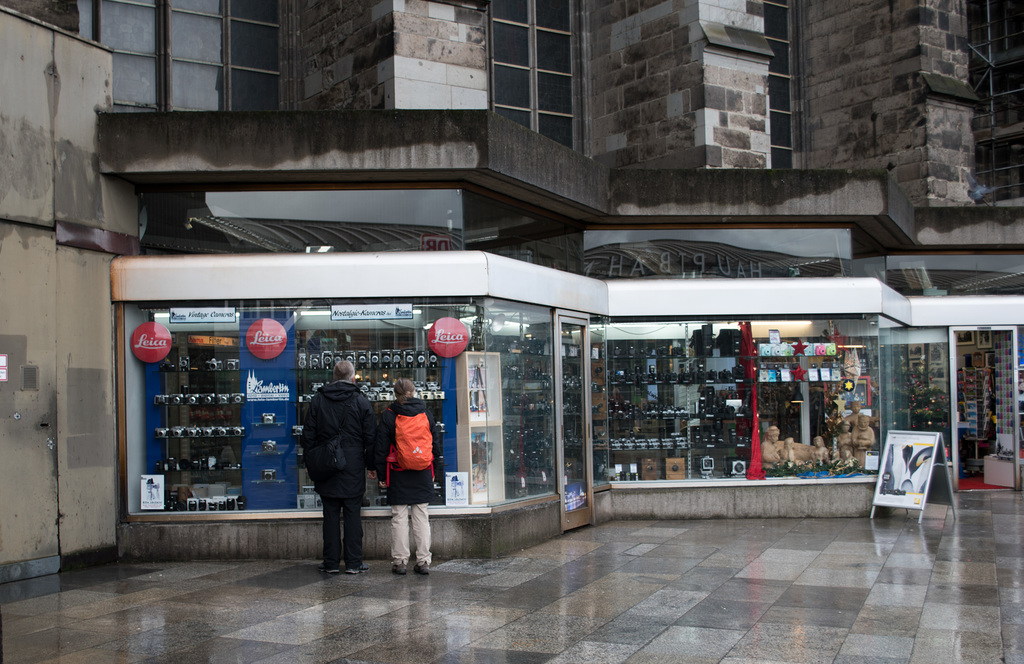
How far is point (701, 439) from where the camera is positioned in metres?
11.6

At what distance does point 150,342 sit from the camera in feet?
30.0

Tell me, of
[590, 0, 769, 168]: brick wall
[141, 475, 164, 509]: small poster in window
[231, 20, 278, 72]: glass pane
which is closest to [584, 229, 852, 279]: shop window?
[590, 0, 769, 168]: brick wall

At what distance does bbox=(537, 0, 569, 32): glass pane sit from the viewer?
16297 millimetres

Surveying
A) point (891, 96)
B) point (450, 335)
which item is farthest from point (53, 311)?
point (891, 96)

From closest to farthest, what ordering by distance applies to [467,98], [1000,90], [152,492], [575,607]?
1. [575,607]
2. [152,492]
3. [467,98]
4. [1000,90]

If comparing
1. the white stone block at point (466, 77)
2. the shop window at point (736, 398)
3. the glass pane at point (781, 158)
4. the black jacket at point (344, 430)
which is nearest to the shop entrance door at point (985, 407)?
the shop window at point (736, 398)

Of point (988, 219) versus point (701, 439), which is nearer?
point (701, 439)

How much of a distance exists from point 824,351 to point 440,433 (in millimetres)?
5183

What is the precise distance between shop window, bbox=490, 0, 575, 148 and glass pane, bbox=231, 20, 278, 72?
11.8 ft

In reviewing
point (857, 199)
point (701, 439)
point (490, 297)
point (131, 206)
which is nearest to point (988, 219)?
point (857, 199)

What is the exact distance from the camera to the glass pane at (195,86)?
13.4 metres

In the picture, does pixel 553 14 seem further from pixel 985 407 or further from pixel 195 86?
pixel 985 407

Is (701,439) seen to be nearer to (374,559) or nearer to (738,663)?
(374,559)

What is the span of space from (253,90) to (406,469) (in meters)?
8.04
